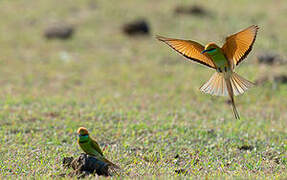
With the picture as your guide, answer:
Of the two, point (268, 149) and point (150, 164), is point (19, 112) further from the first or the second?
point (268, 149)

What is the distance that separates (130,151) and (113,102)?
2572 millimetres

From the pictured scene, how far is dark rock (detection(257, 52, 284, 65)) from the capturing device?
988 cm

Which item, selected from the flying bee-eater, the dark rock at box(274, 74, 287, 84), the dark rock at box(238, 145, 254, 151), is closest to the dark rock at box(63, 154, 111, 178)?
the flying bee-eater

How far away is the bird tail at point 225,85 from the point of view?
489 centimetres

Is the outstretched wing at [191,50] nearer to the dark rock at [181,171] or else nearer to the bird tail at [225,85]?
the bird tail at [225,85]

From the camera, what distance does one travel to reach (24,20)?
47.1ft

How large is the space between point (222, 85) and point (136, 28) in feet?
26.4

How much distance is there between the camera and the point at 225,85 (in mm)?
4977

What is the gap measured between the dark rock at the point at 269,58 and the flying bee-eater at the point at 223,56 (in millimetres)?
5232

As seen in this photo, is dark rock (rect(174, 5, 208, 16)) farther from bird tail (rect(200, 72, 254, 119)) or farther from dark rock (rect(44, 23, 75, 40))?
bird tail (rect(200, 72, 254, 119))

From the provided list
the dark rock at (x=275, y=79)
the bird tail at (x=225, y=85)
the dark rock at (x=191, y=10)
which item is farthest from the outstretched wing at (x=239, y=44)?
the dark rock at (x=191, y=10)

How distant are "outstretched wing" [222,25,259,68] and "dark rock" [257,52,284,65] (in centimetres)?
533

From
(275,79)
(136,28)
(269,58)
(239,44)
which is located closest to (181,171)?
(239,44)

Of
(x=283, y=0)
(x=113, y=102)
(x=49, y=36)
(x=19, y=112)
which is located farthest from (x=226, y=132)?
(x=283, y=0)
